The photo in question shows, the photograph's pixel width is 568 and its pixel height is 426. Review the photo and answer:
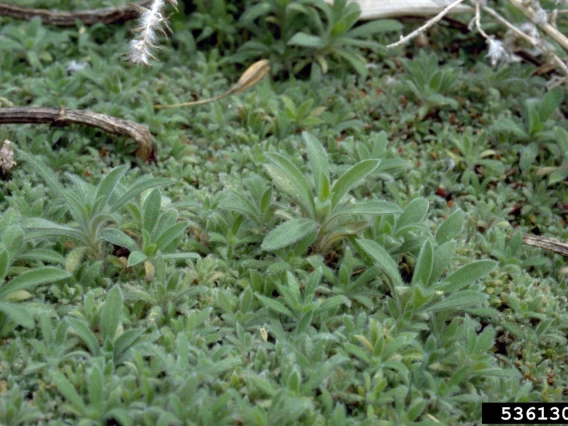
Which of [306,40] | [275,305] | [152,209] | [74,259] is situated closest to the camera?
[275,305]

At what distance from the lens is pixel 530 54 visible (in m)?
3.73

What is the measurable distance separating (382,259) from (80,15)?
7.42 feet

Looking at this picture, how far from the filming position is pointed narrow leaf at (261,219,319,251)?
2475 mm

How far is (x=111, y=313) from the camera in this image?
7.48 ft

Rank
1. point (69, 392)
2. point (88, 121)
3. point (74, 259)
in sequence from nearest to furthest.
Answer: point (69, 392), point (74, 259), point (88, 121)

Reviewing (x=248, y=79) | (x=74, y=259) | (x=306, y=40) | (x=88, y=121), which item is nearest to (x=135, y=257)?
(x=74, y=259)

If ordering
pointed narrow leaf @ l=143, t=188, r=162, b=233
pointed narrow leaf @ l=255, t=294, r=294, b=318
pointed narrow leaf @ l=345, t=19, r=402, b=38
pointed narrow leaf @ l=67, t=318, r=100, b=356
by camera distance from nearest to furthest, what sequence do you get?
1. pointed narrow leaf @ l=67, t=318, r=100, b=356
2. pointed narrow leaf @ l=255, t=294, r=294, b=318
3. pointed narrow leaf @ l=143, t=188, r=162, b=233
4. pointed narrow leaf @ l=345, t=19, r=402, b=38

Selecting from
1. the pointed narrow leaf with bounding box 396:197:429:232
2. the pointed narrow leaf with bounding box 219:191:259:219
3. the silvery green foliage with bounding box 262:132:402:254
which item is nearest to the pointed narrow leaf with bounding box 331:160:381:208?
the silvery green foliage with bounding box 262:132:402:254

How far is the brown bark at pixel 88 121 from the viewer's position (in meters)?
3.02

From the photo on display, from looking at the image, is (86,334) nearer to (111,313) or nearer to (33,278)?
(111,313)

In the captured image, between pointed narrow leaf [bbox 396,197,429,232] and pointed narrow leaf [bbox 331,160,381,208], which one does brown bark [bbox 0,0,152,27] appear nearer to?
pointed narrow leaf [bbox 331,160,381,208]

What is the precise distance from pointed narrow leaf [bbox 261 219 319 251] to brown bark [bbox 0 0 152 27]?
1.76 metres

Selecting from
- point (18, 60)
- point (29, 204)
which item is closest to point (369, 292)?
point (29, 204)

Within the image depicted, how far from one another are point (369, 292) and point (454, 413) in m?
0.52
